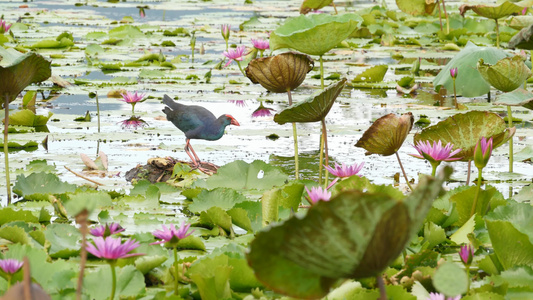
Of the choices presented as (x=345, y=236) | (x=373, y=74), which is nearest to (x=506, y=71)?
(x=345, y=236)

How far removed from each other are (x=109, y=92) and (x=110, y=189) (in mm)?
2326

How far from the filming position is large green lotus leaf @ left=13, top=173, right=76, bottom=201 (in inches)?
98.7

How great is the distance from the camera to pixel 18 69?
7.57 feet

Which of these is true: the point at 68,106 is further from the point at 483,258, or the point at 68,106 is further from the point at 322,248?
the point at 322,248

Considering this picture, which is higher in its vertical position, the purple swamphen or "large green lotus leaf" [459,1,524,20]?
"large green lotus leaf" [459,1,524,20]

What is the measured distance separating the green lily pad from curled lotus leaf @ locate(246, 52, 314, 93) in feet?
9.44

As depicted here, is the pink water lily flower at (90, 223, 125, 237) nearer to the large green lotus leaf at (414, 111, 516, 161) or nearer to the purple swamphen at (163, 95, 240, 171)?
the large green lotus leaf at (414, 111, 516, 161)

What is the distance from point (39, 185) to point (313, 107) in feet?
3.31

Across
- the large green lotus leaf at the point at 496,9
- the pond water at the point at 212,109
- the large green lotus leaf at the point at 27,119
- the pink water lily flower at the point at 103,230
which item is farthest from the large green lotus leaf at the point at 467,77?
the pink water lily flower at the point at 103,230

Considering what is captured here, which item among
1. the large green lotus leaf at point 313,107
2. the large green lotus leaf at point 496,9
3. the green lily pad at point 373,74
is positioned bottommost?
the green lily pad at point 373,74

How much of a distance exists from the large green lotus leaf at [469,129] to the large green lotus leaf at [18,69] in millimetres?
1343

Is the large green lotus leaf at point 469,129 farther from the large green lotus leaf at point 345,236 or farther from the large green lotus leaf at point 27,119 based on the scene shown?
the large green lotus leaf at point 27,119

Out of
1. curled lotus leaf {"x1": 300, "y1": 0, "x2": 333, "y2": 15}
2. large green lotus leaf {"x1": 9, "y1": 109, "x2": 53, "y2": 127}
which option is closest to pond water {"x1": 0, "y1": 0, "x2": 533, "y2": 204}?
large green lotus leaf {"x1": 9, "y1": 109, "x2": 53, "y2": 127}

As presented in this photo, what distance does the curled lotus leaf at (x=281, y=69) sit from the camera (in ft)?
8.57
